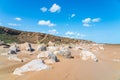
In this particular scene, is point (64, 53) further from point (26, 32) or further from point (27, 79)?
point (26, 32)

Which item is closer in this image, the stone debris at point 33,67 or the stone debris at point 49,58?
the stone debris at point 33,67

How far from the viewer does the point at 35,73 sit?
8414 millimetres

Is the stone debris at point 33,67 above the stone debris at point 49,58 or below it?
below

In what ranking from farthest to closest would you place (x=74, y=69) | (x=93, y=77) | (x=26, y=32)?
(x=26, y=32) < (x=74, y=69) < (x=93, y=77)

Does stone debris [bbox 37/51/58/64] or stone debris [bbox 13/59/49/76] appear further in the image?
stone debris [bbox 37/51/58/64]

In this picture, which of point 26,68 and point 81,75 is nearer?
point 81,75

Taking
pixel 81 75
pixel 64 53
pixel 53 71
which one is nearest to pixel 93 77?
pixel 81 75

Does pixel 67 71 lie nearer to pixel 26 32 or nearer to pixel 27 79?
pixel 27 79

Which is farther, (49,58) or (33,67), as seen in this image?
(49,58)

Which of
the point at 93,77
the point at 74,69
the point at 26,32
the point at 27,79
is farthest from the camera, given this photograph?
the point at 26,32

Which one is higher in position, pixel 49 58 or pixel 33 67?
pixel 49 58

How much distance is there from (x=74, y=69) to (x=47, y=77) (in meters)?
1.51

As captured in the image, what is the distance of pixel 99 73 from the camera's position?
9211mm

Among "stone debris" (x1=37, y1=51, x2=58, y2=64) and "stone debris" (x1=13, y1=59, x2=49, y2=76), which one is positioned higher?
"stone debris" (x1=37, y1=51, x2=58, y2=64)
